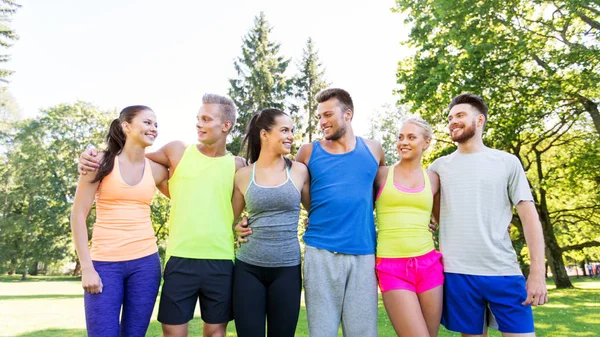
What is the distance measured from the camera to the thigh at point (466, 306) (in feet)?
12.8

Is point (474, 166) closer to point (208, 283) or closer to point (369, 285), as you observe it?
point (369, 285)

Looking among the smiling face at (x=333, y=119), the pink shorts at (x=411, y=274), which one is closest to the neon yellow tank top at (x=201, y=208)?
the smiling face at (x=333, y=119)

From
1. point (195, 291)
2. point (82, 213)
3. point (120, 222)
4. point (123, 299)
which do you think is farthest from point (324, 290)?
point (82, 213)

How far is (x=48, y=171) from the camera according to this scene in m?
35.8

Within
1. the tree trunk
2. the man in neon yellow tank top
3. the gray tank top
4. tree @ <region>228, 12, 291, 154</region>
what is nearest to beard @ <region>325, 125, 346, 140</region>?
the gray tank top

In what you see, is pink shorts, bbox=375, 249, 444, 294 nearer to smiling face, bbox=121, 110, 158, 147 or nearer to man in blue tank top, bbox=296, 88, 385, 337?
man in blue tank top, bbox=296, 88, 385, 337

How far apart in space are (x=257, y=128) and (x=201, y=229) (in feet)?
3.49

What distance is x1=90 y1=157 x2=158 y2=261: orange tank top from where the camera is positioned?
3.70 metres

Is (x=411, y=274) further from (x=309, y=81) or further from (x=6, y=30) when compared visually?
(x=309, y=81)

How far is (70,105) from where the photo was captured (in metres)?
36.2

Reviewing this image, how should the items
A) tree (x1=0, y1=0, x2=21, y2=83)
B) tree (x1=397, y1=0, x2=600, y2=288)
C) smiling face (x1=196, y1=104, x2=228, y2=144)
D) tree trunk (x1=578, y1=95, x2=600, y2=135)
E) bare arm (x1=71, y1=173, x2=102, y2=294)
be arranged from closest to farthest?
1. bare arm (x1=71, y1=173, x2=102, y2=294)
2. smiling face (x1=196, y1=104, x2=228, y2=144)
3. tree (x1=397, y1=0, x2=600, y2=288)
4. tree trunk (x1=578, y1=95, x2=600, y2=135)
5. tree (x1=0, y1=0, x2=21, y2=83)

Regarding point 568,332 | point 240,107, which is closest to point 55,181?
point 240,107

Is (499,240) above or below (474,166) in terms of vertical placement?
below

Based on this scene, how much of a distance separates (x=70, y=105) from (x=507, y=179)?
38.1 meters
